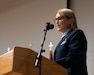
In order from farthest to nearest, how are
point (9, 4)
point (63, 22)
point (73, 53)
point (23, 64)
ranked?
point (9, 4) < point (63, 22) < point (73, 53) < point (23, 64)

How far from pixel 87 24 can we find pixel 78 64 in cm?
136

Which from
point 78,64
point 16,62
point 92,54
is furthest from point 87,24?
point 16,62

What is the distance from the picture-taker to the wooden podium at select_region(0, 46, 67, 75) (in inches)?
64.5

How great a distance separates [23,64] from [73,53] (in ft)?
1.29

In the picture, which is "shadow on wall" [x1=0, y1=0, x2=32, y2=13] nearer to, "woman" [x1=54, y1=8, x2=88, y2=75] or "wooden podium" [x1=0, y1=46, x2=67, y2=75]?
"woman" [x1=54, y1=8, x2=88, y2=75]

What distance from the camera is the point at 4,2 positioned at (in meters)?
4.30

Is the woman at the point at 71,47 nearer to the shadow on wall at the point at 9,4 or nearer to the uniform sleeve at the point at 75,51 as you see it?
the uniform sleeve at the point at 75,51

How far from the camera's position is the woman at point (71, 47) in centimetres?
186

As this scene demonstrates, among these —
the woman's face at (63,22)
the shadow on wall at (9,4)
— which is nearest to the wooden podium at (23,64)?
the woman's face at (63,22)

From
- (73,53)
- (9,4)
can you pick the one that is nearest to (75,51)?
(73,53)

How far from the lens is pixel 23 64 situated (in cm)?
166

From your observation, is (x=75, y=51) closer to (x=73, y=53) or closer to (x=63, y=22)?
(x=73, y=53)

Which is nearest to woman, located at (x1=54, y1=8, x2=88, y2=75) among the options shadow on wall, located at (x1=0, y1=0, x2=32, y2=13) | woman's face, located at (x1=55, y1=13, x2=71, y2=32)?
woman's face, located at (x1=55, y1=13, x2=71, y2=32)

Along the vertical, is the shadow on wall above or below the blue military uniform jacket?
above
